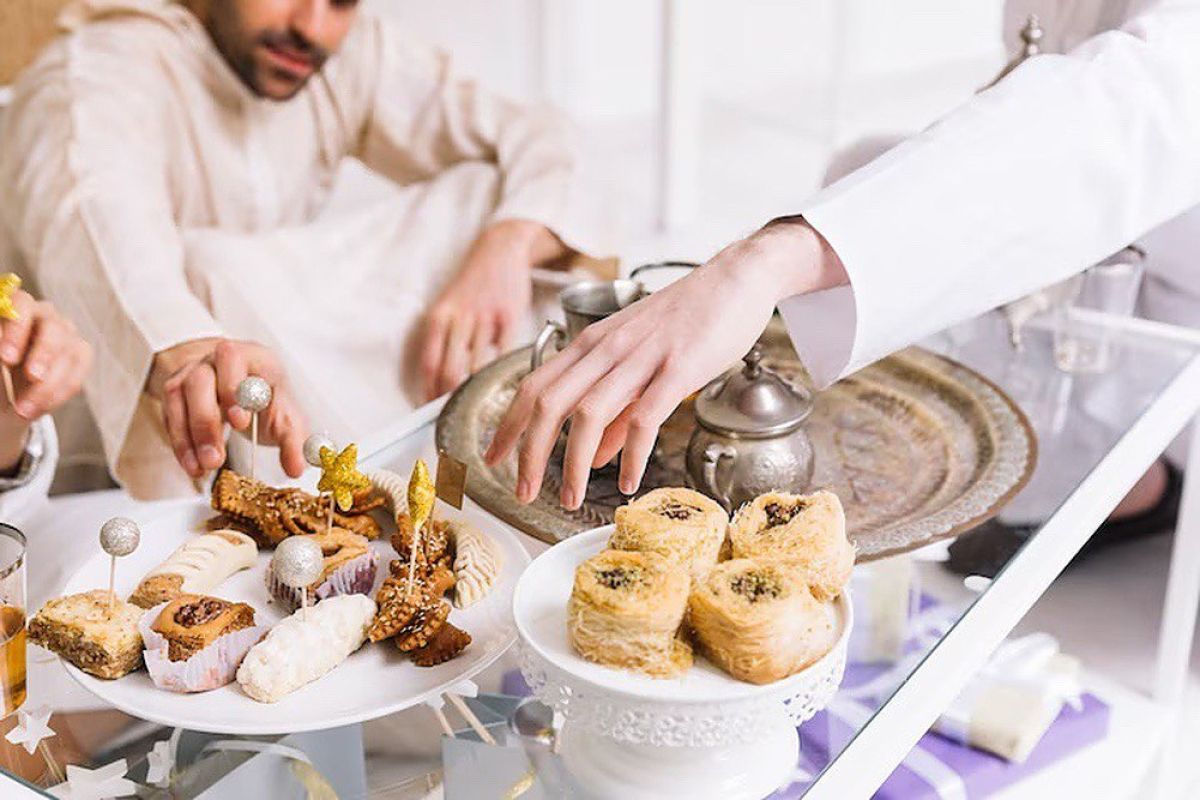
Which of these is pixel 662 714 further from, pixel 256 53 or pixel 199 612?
pixel 256 53

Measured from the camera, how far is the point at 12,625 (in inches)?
28.3

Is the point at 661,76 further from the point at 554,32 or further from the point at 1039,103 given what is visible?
the point at 1039,103

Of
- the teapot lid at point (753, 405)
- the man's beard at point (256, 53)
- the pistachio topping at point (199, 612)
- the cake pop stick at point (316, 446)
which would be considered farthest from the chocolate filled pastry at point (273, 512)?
the man's beard at point (256, 53)

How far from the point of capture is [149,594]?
746mm

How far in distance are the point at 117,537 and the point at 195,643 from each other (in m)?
0.07

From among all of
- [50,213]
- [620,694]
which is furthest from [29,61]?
[620,694]

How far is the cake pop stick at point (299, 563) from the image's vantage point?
71 cm

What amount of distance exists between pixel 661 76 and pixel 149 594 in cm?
235

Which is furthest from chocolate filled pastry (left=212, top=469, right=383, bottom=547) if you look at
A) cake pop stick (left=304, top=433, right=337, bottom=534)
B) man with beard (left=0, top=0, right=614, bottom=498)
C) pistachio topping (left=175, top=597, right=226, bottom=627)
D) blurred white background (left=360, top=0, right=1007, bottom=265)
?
blurred white background (left=360, top=0, right=1007, bottom=265)

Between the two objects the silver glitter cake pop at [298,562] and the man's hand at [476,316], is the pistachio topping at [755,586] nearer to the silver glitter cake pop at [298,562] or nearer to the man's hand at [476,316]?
the silver glitter cake pop at [298,562]

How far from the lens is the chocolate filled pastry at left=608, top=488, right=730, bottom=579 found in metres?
0.69

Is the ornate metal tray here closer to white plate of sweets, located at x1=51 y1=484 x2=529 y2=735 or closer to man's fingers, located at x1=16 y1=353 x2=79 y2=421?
white plate of sweets, located at x1=51 y1=484 x2=529 y2=735

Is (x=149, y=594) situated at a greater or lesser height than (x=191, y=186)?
greater

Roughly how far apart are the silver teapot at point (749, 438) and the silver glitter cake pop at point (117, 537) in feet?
1.12
